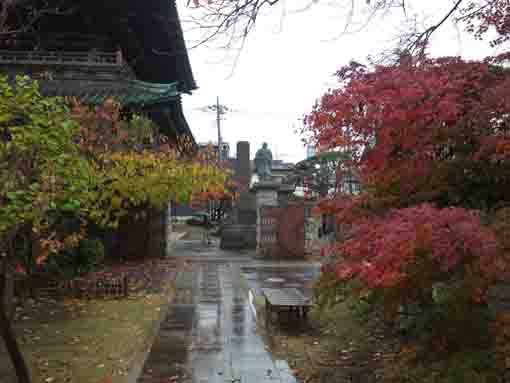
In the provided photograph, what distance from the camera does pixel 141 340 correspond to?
7.97 metres

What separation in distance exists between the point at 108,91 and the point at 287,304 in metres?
9.90

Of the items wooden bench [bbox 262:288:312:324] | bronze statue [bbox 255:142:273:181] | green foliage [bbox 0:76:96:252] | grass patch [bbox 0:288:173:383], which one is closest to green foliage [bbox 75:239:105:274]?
grass patch [bbox 0:288:173:383]

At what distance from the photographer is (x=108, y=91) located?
15.9 metres

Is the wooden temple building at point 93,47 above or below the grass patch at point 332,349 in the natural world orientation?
above

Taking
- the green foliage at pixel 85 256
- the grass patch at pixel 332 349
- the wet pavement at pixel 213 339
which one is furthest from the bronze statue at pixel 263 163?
the grass patch at pixel 332 349

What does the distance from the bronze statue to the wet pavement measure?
10.7 m

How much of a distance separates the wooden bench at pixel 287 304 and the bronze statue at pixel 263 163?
15.6m

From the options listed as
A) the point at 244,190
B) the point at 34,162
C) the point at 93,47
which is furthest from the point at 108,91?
the point at 244,190

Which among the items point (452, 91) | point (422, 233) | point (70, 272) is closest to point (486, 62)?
point (452, 91)

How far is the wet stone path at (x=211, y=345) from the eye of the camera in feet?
20.8

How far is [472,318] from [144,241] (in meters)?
15.2

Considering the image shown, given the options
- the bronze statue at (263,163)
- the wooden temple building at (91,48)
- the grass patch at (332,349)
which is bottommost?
the grass patch at (332,349)

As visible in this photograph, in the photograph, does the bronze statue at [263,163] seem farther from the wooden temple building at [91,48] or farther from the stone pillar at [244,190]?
the wooden temple building at [91,48]

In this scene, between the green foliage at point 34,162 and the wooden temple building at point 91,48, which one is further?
the wooden temple building at point 91,48
